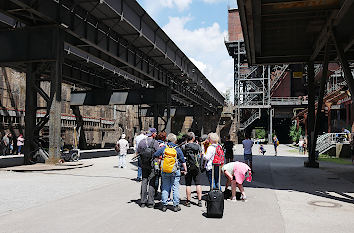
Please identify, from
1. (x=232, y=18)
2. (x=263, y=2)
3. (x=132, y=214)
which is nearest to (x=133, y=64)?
(x=263, y=2)

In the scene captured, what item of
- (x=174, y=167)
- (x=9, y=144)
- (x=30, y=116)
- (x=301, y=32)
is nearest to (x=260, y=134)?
(x=9, y=144)

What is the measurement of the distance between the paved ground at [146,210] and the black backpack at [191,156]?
3.22 ft

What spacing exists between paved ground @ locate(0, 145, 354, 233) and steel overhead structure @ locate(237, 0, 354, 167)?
438 centimetres

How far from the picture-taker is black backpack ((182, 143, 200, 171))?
7.30 metres

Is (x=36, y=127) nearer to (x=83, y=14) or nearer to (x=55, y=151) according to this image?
(x=55, y=151)

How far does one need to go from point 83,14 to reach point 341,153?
21.3m

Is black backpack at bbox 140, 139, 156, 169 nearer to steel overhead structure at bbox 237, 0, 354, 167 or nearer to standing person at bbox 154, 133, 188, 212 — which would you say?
standing person at bbox 154, 133, 188, 212

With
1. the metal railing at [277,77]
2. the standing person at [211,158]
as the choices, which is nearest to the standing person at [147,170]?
the standing person at [211,158]

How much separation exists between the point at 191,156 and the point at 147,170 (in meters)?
1.11

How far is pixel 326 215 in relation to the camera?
6504mm

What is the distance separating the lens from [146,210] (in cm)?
688

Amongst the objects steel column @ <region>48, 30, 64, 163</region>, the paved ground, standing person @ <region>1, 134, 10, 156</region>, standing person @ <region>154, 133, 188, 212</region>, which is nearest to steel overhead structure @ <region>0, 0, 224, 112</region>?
steel column @ <region>48, 30, 64, 163</region>

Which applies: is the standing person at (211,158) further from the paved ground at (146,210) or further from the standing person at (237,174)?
the paved ground at (146,210)

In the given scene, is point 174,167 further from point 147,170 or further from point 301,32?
point 301,32
